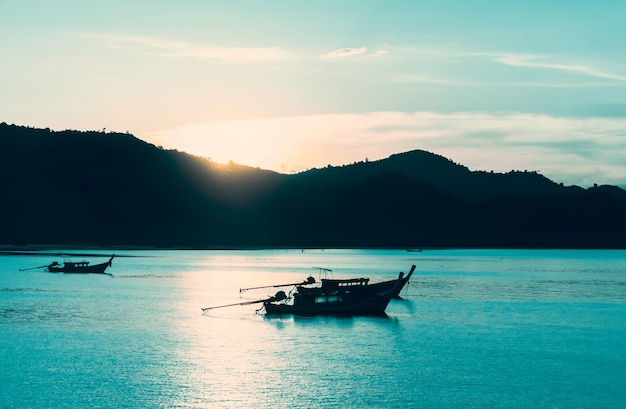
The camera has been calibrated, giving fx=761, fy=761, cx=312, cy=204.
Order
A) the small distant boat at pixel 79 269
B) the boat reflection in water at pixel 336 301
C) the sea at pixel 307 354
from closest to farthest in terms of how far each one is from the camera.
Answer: the sea at pixel 307 354 → the boat reflection in water at pixel 336 301 → the small distant boat at pixel 79 269

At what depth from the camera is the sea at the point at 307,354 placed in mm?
35312

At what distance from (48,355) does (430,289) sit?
6296 cm

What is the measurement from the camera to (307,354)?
46188mm

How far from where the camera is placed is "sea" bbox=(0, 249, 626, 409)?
35312 mm

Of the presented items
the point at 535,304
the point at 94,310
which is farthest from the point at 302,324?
the point at 535,304

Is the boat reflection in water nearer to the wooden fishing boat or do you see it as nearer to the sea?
the wooden fishing boat

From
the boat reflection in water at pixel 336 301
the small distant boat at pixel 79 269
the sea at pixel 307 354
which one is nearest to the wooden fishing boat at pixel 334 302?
the boat reflection in water at pixel 336 301

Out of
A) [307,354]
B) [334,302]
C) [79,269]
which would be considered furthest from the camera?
[79,269]

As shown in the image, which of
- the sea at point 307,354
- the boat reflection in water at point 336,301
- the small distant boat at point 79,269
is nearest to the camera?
the sea at point 307,354

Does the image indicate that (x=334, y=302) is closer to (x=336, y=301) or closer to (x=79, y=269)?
(x=336, y=301)

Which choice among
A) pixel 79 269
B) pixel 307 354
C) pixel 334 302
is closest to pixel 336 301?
pixel 334 302

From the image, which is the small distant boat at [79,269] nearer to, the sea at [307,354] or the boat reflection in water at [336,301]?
the sea at [307,354]

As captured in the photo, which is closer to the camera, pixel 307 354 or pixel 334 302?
pixel 307 354

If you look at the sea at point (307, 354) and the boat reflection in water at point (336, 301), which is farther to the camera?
the boat reflection in water at point (336, 301)
